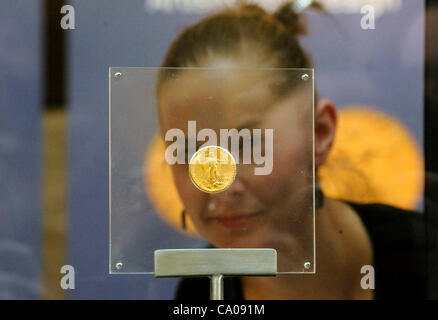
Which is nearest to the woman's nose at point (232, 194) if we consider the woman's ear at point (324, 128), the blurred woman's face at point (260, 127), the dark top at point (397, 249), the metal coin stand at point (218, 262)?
the blurred woman's face at point (260, 127)

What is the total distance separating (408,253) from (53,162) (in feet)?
3.53

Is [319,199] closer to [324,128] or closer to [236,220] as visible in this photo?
[324,128]

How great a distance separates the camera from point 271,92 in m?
1.48

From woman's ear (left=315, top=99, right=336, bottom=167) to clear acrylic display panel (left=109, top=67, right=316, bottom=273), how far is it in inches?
14.4

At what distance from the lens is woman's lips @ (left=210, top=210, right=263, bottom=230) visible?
1502mm

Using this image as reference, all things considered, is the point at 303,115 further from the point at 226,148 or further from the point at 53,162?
the point at 53,162

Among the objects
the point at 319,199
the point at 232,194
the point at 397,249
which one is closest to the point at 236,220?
the point at 232,194

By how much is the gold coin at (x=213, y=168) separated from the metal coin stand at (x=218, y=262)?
0.50 ft

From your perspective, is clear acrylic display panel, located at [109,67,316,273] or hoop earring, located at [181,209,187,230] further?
hoop earring, located at [181,209,187,230]

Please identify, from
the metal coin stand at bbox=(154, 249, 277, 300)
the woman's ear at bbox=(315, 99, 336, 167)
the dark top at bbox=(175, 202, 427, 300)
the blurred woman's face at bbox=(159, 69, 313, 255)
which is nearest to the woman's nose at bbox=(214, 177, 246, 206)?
the blurred woman's face at bbox=(159, 69, 313, 255)

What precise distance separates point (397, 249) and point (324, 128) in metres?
0.42

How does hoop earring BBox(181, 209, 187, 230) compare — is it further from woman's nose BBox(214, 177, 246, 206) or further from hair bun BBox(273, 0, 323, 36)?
hair bun BBox(273, 0, 323, 36)

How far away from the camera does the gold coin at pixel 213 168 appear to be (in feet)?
4.84

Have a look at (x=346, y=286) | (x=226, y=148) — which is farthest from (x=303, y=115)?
(x=346, y=286)
